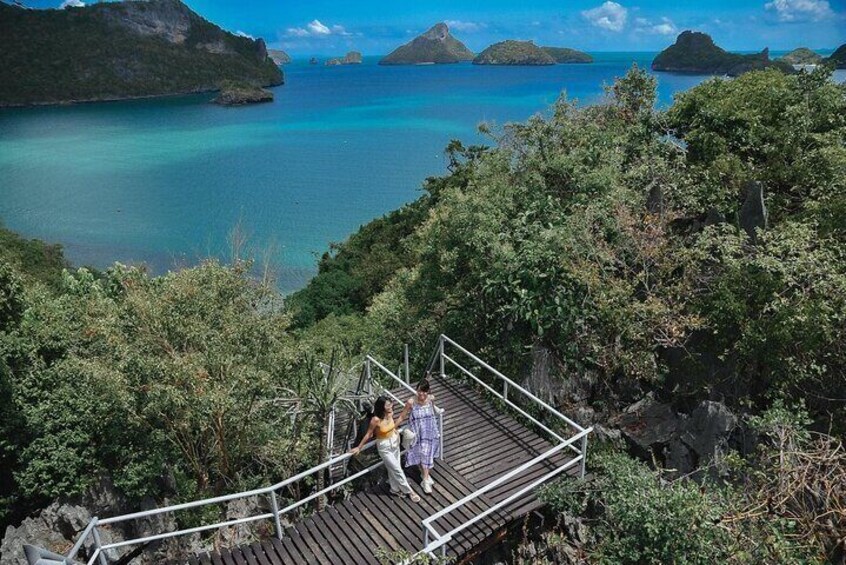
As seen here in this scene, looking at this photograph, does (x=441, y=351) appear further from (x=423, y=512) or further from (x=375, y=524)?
(x=375, y=524)

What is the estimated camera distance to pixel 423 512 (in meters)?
7.53

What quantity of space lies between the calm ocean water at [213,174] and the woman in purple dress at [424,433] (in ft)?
44.9

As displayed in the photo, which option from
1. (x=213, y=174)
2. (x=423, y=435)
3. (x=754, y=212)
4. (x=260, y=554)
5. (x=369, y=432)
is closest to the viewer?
(x=260, y=554)

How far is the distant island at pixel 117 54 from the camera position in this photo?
12850 centimetres


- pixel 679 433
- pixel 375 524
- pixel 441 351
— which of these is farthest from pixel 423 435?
pixel 679 433

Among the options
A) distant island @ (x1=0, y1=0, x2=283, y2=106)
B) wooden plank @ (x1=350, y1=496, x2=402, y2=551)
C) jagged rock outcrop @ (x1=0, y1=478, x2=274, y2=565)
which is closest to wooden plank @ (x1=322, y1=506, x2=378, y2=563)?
wooden plank @ (x1=350, y1=496, x2=402, y2=551)

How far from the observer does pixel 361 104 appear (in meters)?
135

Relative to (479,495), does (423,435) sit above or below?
above

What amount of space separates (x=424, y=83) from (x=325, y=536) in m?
195

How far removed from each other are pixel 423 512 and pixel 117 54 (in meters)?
177

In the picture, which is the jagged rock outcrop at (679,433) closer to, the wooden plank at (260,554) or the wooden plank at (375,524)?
the wooden plank at (375,524)

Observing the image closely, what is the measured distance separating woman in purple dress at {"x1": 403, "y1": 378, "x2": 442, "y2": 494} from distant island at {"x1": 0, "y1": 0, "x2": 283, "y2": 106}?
495 ft

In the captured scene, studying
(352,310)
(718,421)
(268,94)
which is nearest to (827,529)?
(718,421)

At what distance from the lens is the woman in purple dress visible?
25.9ft
